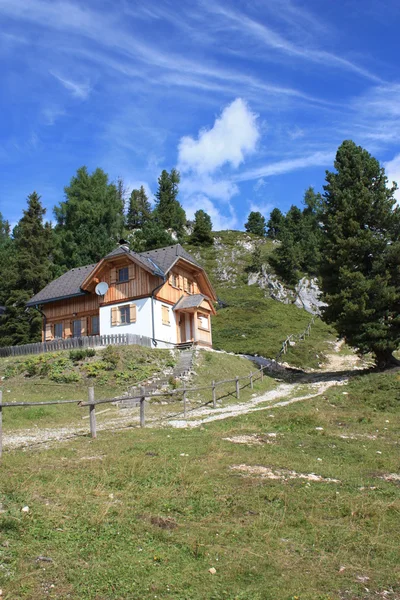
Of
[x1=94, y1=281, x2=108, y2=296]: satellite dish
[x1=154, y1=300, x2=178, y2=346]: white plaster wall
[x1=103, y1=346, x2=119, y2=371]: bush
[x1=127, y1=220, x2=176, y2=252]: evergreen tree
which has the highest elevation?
[x1=127, y1=220, x2=176, y2=252]: evergreen tree

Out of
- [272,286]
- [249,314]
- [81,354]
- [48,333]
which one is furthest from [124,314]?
[272,286]

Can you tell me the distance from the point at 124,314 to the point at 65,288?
7.65 metres

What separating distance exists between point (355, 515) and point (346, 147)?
96.2 feet

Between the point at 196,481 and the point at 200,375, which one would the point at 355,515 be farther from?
the point at 200,375

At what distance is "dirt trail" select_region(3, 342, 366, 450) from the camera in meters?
15.5

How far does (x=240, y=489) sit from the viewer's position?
9672 mm

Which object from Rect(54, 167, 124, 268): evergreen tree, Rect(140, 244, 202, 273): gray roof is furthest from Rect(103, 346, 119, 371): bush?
Rect(54, 167, 124, 268): evergreen tree

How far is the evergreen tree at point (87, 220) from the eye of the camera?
200 feet

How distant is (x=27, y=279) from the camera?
160 ft

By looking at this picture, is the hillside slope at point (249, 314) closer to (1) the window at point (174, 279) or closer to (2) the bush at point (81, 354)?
(1) the window at point (174, 279)

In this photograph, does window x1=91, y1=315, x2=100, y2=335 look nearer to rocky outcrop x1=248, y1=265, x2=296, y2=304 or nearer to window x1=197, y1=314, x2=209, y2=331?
window x1=197, y1=314, x2=209, y2=331

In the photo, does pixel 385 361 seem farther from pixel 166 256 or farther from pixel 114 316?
pixel 114 316

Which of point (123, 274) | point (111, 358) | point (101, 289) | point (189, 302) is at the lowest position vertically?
point (111, 358)

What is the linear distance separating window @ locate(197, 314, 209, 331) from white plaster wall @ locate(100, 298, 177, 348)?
2.52m
